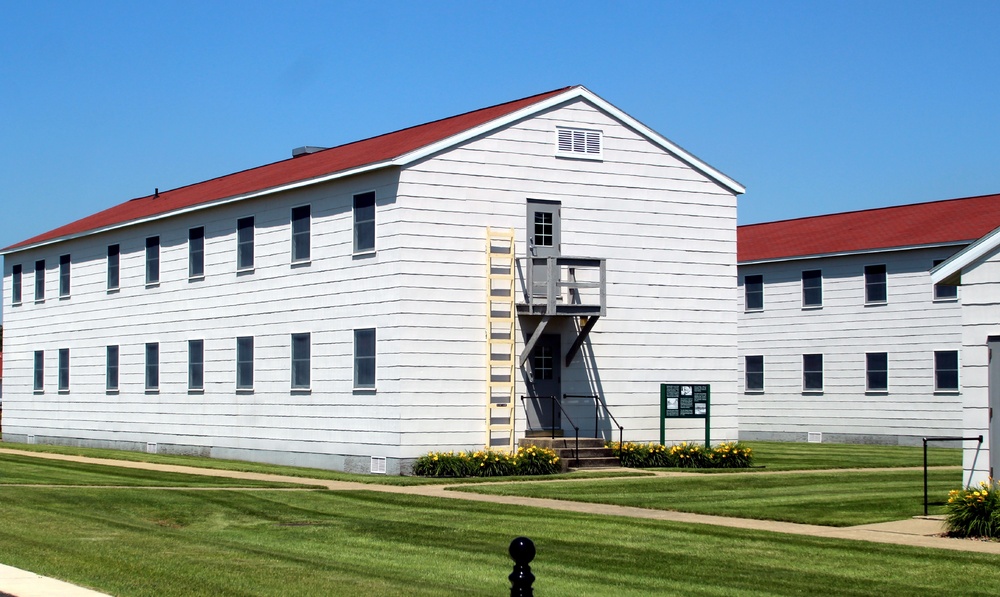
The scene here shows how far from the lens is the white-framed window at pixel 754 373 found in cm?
4747

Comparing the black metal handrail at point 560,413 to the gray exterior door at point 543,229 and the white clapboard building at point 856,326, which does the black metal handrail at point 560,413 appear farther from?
the white clapboard building at point 856,326

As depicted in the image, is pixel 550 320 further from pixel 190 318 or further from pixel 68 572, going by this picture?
pixel 68 572

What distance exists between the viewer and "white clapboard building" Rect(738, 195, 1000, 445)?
137 ft

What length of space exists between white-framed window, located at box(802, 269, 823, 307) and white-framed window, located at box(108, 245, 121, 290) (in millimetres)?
22806

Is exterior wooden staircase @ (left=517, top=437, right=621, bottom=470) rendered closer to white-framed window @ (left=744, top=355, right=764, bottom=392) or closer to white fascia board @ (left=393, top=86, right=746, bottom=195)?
white fascia board @ (left=393, top=86, right=746, bottom=195)

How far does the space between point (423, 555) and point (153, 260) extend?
24127 mm

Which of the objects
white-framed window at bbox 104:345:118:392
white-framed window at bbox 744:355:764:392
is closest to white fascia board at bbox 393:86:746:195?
white-framed window at bbox 104:345:118:392

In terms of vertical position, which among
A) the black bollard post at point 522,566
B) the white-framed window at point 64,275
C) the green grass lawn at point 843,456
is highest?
the white-framed window at point 64,275

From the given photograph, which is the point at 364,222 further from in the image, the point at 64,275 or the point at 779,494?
the point at 64,275

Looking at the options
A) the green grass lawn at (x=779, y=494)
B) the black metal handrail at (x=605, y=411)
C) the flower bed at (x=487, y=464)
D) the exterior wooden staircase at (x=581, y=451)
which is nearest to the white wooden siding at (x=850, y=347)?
the green grass lawn at (x=779, y=494)

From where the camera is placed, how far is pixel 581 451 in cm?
2909

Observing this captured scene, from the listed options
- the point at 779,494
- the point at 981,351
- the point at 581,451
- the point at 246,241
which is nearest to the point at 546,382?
the point at 581,451

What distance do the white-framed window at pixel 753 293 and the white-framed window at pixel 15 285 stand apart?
25.3 m

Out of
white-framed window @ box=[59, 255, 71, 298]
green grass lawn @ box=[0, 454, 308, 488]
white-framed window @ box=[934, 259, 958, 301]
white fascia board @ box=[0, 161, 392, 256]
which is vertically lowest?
green grass lawn @ box=[0, 454, 308, 488]
